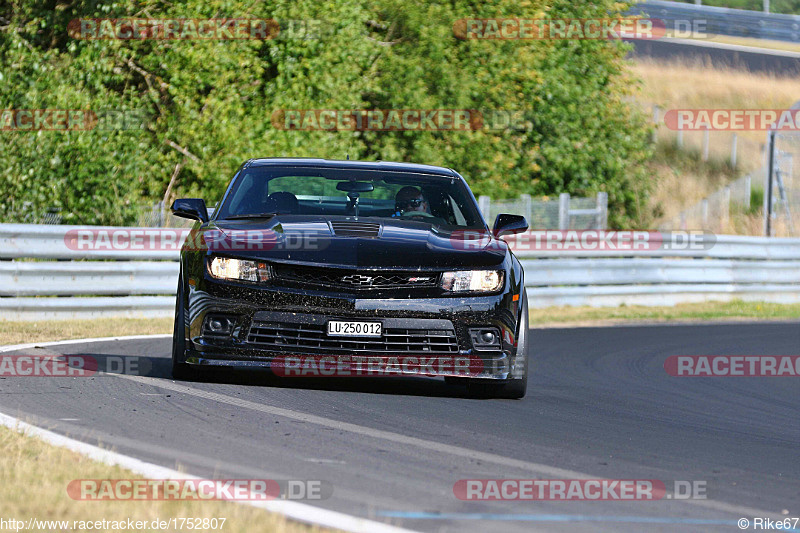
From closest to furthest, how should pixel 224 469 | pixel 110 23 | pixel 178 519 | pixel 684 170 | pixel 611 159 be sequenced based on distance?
pixel 178 519
pixel 224 469
pixel 110 23
pixel 611 159
pixel 684 170

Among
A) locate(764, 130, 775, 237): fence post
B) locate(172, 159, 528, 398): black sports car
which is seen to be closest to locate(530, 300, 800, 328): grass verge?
locate(764, 130, 775, 237): fence post

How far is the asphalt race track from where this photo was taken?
4.82 metres

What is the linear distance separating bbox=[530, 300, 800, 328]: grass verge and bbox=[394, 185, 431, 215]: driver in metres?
7.00

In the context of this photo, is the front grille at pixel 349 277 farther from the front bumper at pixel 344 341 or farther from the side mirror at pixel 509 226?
the side mirror at pixel 509 226

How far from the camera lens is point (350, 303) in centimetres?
729

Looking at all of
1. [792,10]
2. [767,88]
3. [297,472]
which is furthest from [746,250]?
[792,10]

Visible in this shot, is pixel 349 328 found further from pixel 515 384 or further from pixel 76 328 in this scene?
pixel 76 328

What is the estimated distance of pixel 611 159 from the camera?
2773cm

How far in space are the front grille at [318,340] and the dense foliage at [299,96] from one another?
442 inches

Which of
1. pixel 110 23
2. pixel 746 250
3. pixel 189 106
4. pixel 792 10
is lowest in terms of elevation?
pixel 746 250

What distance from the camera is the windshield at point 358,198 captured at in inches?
340

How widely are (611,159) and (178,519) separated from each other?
79.7 feet

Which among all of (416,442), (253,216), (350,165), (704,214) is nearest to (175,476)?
(416,442)

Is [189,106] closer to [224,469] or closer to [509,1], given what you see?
[509,1]
